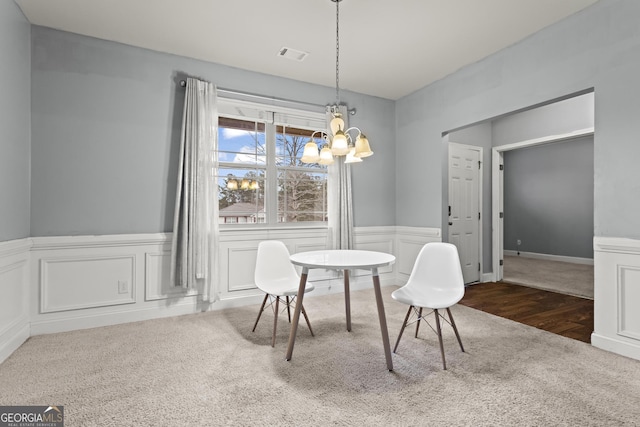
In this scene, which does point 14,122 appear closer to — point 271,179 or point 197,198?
point 197,198

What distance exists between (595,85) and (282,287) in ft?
10.2

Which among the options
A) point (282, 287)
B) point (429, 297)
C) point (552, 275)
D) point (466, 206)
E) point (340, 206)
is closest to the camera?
point (429, 297)

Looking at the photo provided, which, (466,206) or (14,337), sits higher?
(466,206)

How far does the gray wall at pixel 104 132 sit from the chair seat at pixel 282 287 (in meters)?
1.38

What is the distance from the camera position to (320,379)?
205cm

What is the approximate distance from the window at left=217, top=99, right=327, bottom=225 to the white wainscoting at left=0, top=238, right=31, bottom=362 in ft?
5.76

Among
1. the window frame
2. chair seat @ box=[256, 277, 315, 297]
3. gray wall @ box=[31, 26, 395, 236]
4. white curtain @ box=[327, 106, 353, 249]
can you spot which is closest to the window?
the window frame

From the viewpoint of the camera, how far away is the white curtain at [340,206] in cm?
421

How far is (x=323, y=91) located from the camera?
4.30m

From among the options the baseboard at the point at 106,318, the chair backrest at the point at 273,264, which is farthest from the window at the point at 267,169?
the baseboard at the point at 106,318

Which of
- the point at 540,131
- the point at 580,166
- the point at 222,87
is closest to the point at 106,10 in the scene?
the point at 222,87

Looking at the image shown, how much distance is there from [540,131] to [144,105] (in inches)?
209

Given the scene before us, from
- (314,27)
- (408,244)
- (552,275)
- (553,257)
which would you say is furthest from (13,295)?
(553,257)

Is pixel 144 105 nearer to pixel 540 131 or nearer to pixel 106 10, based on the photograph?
pixel 106 10
